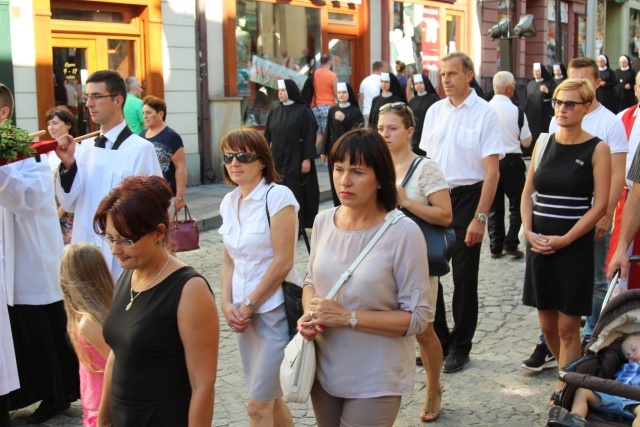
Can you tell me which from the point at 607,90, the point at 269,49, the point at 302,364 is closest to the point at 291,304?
the point at 302,364

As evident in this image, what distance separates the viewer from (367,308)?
334 cm

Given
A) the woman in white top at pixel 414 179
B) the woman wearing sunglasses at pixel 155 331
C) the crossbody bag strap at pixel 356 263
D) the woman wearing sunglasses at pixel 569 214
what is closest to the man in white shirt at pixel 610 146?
the woman wearing sunglasses at pixel 569 214

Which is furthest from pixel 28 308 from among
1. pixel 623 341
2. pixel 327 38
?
pixel 327 38

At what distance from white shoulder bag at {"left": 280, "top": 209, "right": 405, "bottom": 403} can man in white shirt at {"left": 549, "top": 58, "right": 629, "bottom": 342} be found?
2635 millimetres

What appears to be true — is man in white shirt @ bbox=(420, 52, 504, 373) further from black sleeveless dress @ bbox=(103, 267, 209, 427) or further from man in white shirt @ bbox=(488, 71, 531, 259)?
man in white shirt @ bbox=(488, 71, 531, 259)

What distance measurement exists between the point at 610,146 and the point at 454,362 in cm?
189

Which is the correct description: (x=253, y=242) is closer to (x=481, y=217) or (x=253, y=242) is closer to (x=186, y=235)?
(x=481, y=217)

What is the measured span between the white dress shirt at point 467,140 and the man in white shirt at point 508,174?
3.64 meters

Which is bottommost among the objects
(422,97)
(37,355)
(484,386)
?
(484,386)

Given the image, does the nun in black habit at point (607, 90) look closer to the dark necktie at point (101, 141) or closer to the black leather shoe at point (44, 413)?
the dark necktie at point (101, 141)

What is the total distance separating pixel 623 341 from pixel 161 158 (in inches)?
195

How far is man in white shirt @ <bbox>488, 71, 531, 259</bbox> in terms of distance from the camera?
948 cm

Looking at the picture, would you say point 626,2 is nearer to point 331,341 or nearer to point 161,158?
point 161,158

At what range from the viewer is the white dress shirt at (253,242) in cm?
426
